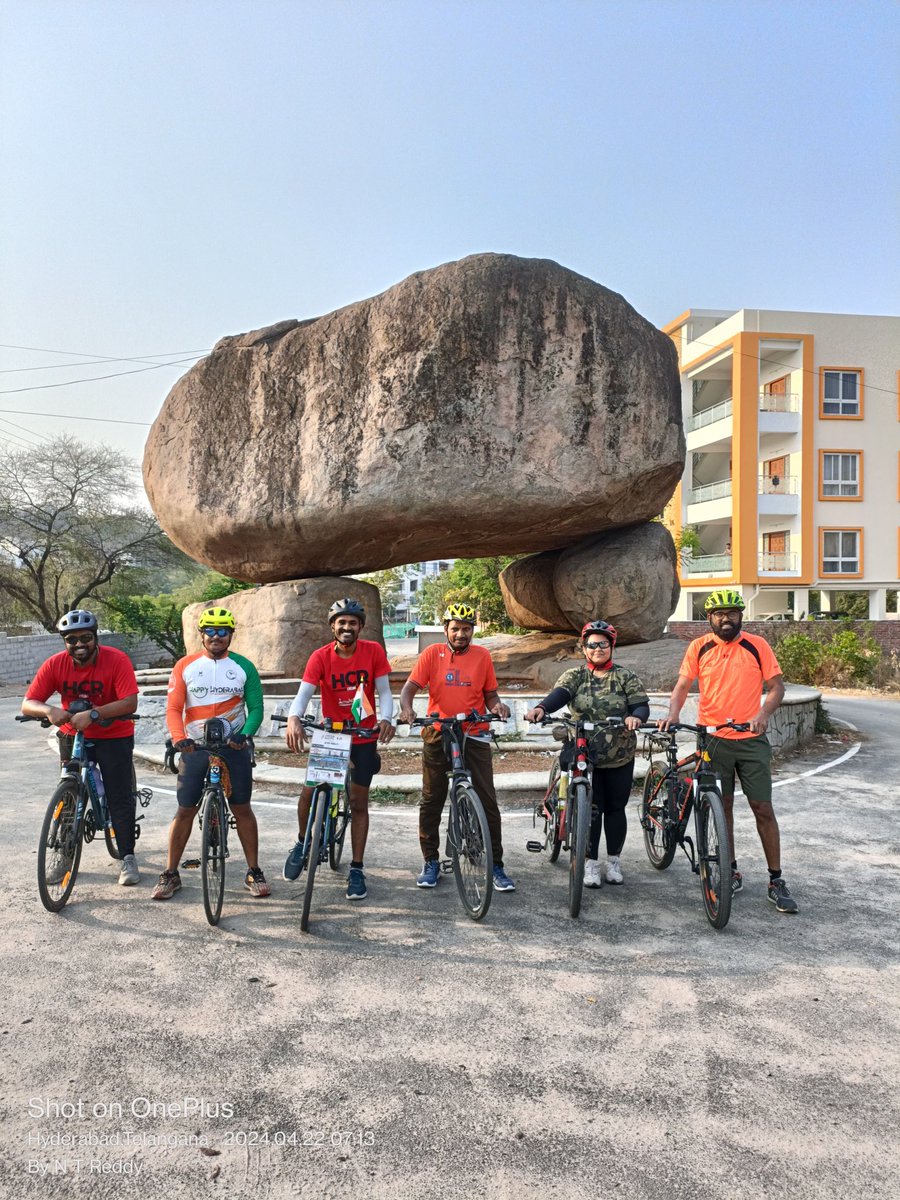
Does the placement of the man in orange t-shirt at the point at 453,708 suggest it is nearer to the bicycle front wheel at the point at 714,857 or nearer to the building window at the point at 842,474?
the bicycle front wheel at the point at 714,857

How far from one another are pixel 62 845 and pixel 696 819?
3548 mm

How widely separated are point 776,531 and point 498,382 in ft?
68.4

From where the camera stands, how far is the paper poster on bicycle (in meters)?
4.31

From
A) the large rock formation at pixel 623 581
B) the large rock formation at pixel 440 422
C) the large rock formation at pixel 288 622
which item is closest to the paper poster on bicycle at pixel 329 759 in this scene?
the large rock formation at pixel 440 422

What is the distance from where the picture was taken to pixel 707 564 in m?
29.1

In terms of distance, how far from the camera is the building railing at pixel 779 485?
89.8ft

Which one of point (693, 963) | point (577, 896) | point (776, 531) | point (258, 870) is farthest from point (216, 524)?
point (776, 531)

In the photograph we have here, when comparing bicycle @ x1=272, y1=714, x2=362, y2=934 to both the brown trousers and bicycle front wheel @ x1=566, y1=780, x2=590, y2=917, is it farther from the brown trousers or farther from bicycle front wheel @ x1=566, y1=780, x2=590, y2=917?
bicycle front wheel @ x1=566, y1=780, x2=590, y2=917

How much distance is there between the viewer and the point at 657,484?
10992 mm

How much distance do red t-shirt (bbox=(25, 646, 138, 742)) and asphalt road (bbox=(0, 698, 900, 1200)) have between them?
0.97 m

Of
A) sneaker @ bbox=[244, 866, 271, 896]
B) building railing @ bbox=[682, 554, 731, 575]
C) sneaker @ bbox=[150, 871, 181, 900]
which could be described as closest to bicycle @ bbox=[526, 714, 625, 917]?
sneaker @ bbox=[244, 866, 271, 896]

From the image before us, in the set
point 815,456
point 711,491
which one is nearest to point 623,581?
point 815,456

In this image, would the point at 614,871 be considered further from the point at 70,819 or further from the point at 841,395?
the point at 841,395

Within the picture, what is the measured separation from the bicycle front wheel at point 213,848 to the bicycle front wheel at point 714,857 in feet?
8.41
